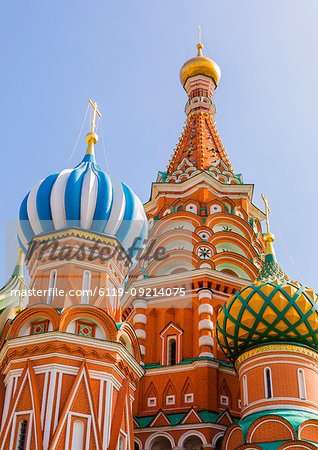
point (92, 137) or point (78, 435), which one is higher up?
point (92, 137)

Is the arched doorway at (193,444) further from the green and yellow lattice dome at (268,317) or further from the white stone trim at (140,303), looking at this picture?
the white stone trim at (140,303)

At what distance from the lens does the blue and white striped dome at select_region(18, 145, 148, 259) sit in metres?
11.9

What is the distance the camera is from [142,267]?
15.7 m

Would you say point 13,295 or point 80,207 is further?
point 13,295

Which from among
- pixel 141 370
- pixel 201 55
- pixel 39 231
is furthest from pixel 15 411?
pixel 201 55

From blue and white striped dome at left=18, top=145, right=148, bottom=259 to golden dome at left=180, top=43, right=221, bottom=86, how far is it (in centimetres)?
918

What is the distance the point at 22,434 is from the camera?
32.0 ft

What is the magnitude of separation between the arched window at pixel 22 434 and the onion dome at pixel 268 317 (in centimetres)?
376

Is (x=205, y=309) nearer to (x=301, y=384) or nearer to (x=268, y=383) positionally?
(x=268, y=383)

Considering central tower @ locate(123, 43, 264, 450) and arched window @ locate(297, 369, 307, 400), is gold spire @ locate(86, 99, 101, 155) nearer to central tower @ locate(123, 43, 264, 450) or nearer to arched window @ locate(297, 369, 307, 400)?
central tower @ locate(123, 43, 264, 450)

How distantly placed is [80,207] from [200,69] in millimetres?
10113

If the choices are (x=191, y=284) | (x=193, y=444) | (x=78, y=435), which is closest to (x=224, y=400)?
(x=193, y=444)

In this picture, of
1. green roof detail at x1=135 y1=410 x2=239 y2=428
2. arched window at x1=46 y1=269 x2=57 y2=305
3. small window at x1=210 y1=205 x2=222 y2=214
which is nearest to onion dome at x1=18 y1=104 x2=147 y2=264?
arched window at x1=46 y1=269 x2=57 y2=305

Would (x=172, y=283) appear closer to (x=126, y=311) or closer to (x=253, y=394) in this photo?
(x=126, y=311)
